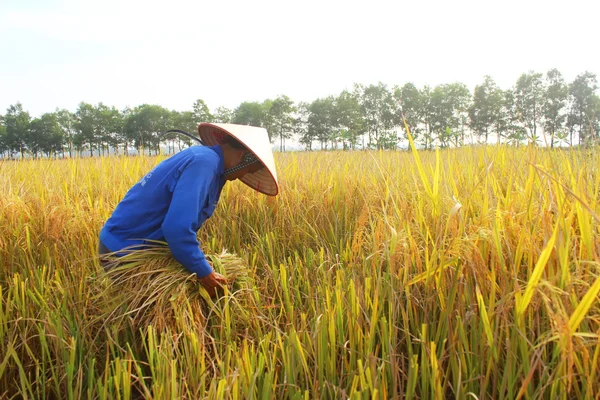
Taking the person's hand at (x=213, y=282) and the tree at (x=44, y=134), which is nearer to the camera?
the person's hand at (x=213, y=282)

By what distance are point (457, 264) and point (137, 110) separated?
257 feet

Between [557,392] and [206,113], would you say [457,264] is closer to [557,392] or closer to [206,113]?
[557,392]

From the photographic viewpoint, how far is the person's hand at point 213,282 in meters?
1.59

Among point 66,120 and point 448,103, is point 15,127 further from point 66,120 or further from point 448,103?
point 448,103

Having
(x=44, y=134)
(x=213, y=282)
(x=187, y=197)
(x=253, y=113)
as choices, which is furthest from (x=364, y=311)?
(x=44, y=134)

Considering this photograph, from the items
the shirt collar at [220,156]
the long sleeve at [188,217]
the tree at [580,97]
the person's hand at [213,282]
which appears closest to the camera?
the long sleeve at [188,217]

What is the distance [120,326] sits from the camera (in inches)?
61.6

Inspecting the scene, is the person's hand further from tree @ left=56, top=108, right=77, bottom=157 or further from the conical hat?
tree @ left=56, top=108, right=77, bottom=157

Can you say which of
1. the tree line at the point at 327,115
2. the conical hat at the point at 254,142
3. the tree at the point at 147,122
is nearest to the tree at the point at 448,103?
the tree line at the point at 327,115

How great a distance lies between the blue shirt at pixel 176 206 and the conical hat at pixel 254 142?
0.42 ft

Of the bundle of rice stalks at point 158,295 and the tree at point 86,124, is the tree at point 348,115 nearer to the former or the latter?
the tree at point 86,124

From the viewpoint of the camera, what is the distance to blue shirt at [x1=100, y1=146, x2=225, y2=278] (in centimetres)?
148

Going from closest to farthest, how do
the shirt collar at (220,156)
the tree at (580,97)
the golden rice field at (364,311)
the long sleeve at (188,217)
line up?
the golden rice field at (364,311) → the long sleeve at (188,217) → the shirt collar at (220,156) → the tree at (580,97)

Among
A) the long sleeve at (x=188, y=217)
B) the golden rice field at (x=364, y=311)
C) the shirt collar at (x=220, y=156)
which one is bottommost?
the golden rice field at (x=364, y=311)
